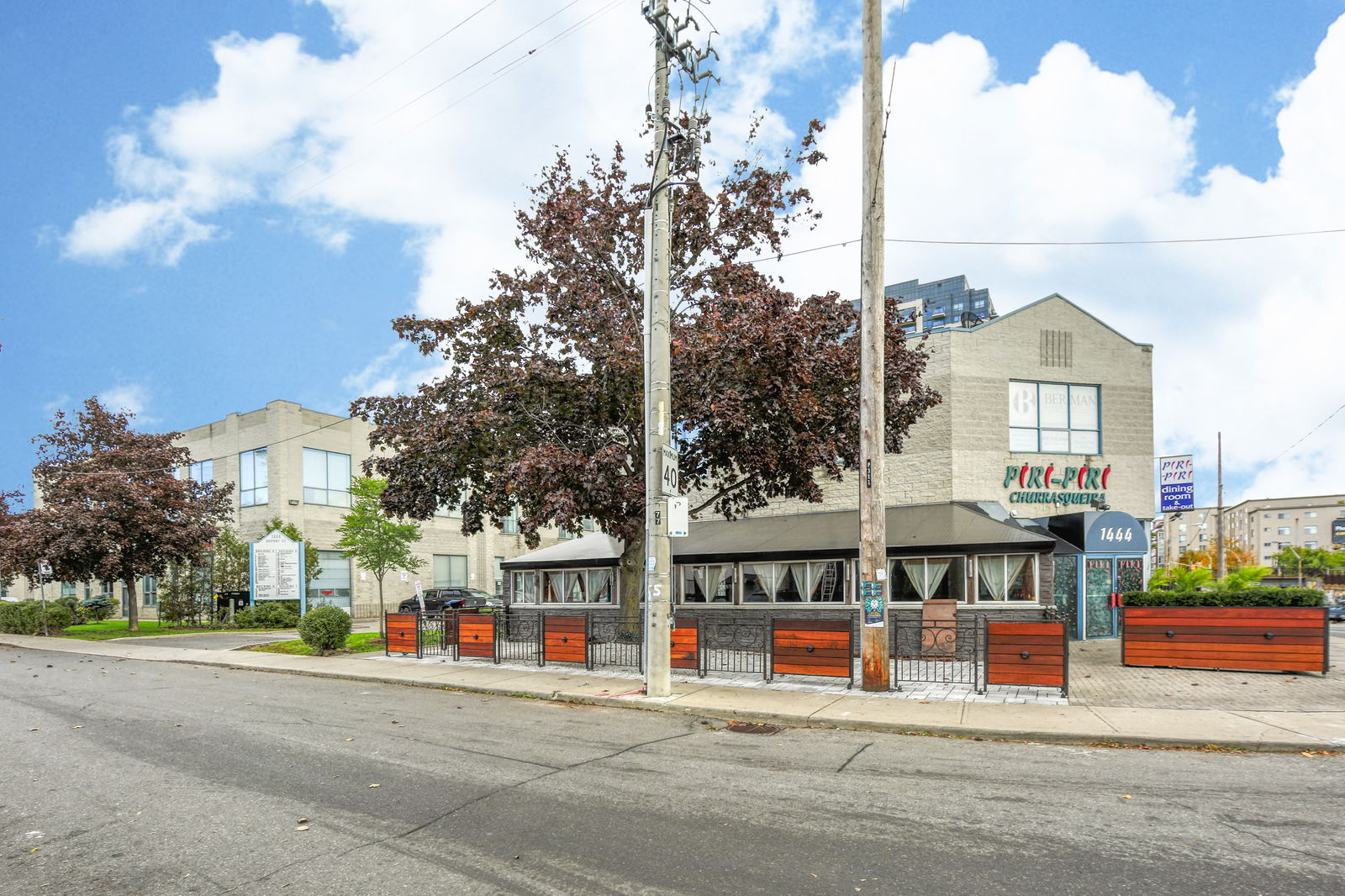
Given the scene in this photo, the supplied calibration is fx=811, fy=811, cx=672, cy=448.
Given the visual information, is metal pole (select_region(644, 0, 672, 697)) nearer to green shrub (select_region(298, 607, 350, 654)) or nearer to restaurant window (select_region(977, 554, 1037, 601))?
restaurant window (select_region(977, 554, 1037, 601))

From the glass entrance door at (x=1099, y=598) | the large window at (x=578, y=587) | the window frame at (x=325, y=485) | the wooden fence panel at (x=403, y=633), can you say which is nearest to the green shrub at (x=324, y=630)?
the wooden fence panel at (x=403, y=633)

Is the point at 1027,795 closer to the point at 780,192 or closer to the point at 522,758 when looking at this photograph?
the point at 522,758

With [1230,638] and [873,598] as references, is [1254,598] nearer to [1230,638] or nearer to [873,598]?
[1230,638]

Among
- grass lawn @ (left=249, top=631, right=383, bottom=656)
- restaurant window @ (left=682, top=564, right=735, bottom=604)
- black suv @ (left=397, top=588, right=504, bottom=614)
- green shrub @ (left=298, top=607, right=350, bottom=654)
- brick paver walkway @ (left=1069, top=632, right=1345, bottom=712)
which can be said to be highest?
restaurant window @ (left=682, top=564, right=735, bottom=604)

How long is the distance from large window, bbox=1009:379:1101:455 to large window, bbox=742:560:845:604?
260 inches

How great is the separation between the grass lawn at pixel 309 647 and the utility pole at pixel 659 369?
1064 cm

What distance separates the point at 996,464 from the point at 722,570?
25.1 feet

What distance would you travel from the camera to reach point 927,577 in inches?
699

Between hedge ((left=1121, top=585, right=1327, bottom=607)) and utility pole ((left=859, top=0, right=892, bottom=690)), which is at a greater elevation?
utility pole ((left=859, top=0, right=892, bottom=690))

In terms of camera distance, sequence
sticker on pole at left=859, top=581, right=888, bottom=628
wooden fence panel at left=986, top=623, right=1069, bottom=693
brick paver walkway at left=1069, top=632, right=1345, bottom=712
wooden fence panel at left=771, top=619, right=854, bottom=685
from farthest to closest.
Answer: wooden fence panel at left=771, top=619, right=854, bottom=685
sticker on pole at left=859, top=581, right=888, bottom=628
wooden fence panel at left=986, top=623, right=1069, bottom=693
brick paver walkway at left=1069, top=632, right=1345, bottom=712

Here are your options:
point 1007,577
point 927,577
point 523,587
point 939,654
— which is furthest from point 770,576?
point 523,587

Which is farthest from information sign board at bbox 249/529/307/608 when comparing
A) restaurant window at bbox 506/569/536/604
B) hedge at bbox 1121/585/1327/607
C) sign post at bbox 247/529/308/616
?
hedge at bbox 1121/585/1327/607

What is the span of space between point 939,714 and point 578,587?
1403 cm

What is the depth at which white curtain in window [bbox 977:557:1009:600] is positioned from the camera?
1714 cm
